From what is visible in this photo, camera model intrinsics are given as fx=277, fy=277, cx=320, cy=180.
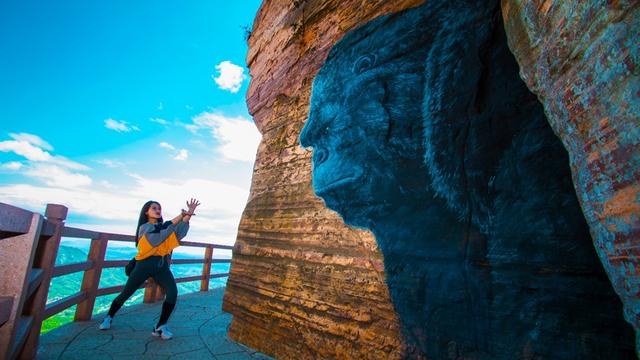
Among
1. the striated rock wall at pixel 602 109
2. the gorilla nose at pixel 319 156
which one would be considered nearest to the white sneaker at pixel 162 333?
the gorilla nose at pixel 319 156

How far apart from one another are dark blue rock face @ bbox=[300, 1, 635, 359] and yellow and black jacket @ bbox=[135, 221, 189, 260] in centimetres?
240

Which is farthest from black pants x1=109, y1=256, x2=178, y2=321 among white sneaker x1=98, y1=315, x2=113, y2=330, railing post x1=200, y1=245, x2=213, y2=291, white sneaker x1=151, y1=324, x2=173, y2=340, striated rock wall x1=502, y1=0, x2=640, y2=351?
railing post x1=200, y1=245, x2=213, y2=291

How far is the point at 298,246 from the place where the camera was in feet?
11.9

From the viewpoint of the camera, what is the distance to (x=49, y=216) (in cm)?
329

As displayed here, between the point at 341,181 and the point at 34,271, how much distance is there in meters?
3.14

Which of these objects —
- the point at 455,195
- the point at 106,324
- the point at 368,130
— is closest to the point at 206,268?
the point at 106,324

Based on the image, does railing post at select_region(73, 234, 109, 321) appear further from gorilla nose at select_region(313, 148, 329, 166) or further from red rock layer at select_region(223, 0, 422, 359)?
gorilla nose at select_region(313, 148, 329, 166)

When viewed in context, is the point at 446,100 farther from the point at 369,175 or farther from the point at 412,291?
the point at 412,291

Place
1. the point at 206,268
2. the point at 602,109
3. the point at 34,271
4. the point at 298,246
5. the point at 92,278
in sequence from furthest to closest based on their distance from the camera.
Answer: the point at 206,268
the point at 92,278
the point at 298,246
the point at 34,271
the point at 602,109

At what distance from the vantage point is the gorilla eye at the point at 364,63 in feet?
11.0

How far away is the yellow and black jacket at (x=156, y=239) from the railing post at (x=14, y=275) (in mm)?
1764

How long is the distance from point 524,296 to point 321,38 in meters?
4.05

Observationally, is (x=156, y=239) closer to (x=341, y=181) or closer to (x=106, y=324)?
(x=106, y=324)

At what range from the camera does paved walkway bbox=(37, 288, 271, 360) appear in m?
3.27
